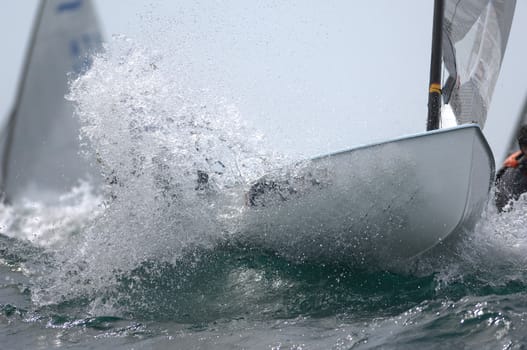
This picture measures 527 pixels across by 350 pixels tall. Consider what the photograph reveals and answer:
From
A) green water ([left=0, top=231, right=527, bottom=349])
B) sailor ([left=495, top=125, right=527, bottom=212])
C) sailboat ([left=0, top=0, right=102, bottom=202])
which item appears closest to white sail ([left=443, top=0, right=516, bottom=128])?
sailor ([left=495, top=125, right=527, bottom=212])

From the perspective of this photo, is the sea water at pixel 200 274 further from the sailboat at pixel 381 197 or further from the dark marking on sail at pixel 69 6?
the dark marking on sail at pixel 69 6

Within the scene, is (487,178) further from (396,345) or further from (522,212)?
(396,345)

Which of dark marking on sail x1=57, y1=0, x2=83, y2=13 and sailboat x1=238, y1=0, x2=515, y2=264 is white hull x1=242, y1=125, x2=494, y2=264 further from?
dark marking on sail x1=57, y1=0, x2=83, y2=13

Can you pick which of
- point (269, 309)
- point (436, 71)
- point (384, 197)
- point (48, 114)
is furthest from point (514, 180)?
point (48, 114)

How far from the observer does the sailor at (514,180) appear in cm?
414

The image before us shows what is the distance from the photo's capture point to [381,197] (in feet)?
10.4

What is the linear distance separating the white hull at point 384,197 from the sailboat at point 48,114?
387 cm

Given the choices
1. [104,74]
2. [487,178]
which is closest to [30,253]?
[104,74]

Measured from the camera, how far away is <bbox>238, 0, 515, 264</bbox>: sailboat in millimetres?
3078

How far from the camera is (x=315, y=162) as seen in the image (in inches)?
132

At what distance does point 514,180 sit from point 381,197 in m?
1.39

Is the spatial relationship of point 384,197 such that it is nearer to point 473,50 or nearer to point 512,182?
point 512,182

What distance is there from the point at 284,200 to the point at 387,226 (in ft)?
1.74

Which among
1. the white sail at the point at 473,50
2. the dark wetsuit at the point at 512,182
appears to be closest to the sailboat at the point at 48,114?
the white sail at the point at 473,50
